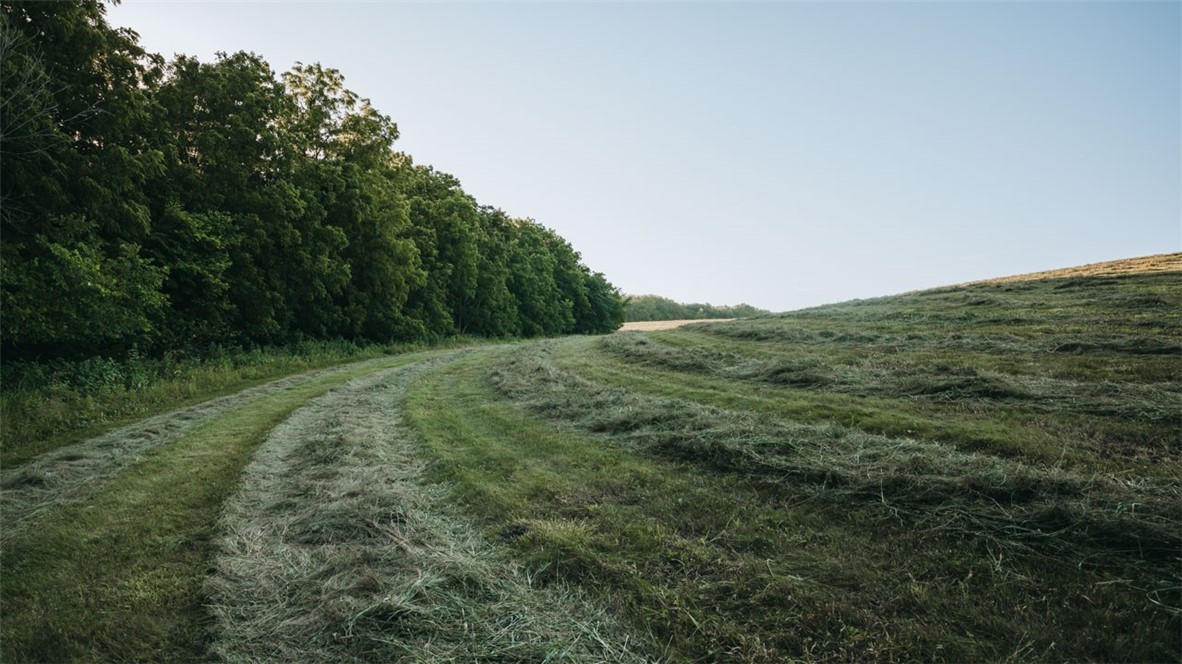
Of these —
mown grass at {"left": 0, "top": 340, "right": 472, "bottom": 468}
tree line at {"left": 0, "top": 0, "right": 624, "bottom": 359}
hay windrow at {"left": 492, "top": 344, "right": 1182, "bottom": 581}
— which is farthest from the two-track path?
tree line at {"left": 0, "top": 0, "right": 624, "bottom": 359}

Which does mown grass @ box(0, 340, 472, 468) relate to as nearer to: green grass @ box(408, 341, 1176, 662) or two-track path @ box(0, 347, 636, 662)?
two-track path @ box(0, 347, 636, 662)

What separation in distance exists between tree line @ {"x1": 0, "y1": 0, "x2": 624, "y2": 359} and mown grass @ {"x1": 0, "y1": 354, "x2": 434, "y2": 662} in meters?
9.27

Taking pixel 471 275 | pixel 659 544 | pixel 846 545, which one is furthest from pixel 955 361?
pixel 471 275

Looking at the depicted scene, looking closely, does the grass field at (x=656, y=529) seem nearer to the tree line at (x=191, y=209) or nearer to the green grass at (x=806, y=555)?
the green grass at (x=806, y=555)

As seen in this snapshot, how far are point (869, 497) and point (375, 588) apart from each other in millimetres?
4783

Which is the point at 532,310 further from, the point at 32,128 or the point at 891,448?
the point at 891,448

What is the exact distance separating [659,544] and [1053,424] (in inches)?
229

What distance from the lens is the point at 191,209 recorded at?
758 inches

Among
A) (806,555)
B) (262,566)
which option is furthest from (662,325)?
(262,566)

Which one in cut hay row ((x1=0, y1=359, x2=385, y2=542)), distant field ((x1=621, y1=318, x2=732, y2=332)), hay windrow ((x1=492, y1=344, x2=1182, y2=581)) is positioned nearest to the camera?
hay windrow ((x1=492, y1=344, x2=1182, y2=581))

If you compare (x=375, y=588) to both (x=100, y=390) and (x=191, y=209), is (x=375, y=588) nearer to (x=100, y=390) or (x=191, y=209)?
(x=100, y=390)

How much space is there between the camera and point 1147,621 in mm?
3082

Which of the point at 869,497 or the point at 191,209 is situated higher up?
the point at 191,209

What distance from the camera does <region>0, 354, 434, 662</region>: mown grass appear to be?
11.9 ft
